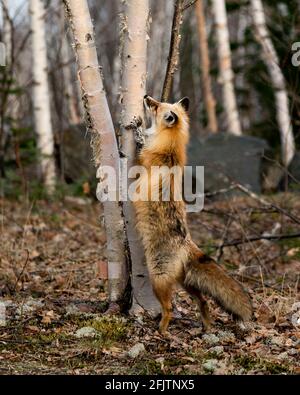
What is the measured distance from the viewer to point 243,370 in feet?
16.3

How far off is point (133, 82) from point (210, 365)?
258 centimetres

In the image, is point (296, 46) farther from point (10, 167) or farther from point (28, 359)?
point (28, 359)

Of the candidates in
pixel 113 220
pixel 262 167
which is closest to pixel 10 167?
pixel 262 167

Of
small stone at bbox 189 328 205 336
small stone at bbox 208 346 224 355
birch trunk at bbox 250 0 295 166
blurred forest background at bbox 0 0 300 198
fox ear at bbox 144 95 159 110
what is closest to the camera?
small stone at bbox 208 346 224 355

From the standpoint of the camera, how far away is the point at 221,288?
552cm

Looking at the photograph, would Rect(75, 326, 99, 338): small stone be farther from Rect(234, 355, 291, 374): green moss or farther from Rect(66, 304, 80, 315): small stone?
Rect(234, 355, 291, 374): green moss

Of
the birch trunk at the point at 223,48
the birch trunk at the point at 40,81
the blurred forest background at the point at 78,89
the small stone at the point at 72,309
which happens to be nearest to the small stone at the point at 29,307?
the small stone at the point at 72,309

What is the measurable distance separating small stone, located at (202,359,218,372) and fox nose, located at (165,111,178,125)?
7.87 feet

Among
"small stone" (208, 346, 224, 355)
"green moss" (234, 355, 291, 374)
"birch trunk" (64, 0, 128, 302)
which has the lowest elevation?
"green moss" (234, 355, 291, 374)

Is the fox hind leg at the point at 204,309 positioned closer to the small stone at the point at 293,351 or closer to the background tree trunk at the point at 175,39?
the small stone at the point at 293,351

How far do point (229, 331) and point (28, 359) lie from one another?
1.84 metres

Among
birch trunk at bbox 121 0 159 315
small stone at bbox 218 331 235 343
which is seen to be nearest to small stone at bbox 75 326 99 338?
birch trunk at bbox 121 0 159 315

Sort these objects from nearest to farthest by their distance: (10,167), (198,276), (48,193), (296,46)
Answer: (198,276), (296,46), (48,193), (10,167)

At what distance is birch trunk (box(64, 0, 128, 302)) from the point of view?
19.5ft
